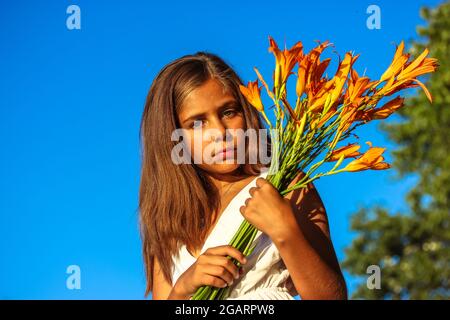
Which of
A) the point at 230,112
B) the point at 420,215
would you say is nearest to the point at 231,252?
the point at 230,112

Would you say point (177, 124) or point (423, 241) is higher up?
point (423, 241)

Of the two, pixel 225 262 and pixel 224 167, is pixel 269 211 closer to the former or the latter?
pixel 225 262

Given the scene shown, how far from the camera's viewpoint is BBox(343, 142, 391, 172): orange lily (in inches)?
80.6

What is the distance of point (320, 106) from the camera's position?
212cm

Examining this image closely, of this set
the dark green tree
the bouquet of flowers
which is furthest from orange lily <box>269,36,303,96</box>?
the dark green tree

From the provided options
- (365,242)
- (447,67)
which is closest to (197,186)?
(447,67)

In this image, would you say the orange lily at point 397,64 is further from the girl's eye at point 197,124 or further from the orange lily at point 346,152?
the girl's eye at point 197,124

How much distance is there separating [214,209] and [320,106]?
1.95 ft

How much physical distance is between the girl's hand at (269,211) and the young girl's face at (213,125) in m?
0.32

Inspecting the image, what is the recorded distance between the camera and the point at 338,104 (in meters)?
2.14

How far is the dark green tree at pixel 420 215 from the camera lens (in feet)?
48.8

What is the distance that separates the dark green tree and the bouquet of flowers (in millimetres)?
12751

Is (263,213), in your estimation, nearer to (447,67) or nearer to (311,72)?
(311,72)
